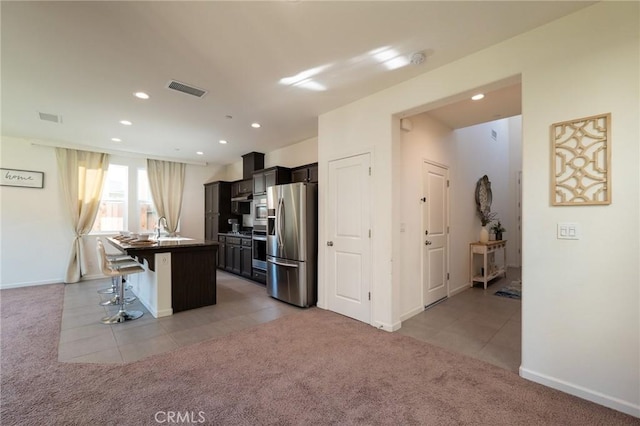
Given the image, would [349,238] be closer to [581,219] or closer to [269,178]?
[581,219]

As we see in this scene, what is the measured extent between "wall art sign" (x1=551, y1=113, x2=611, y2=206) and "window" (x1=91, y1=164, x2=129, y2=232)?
751 centimetres

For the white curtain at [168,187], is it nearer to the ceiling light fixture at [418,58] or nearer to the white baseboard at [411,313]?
the white baseboard at [411,313]

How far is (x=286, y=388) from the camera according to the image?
2039 mm

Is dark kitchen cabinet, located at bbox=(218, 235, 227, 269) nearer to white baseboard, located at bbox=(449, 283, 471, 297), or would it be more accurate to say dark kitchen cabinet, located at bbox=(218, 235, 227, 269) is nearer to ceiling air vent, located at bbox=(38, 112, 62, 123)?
ceiling air vent, located at bbox=(38, 112, 62, 123)

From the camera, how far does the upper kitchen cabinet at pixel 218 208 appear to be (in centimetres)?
674

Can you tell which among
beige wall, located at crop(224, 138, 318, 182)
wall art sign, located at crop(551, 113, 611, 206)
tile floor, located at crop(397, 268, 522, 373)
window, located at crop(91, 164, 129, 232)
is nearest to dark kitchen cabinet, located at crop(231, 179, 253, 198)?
beige wall, located at crop(224, 138, 318, 182)

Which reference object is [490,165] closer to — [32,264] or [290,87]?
[290,87]

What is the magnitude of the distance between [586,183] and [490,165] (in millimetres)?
4527

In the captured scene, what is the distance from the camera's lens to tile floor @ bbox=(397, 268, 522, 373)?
8.49 ft

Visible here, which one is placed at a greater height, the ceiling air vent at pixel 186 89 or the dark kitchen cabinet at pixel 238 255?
the ceiling air vent at pixel 186 89

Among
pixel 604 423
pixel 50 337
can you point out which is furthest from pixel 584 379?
pixel 50 337

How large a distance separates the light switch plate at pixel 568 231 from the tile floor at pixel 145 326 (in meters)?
2.98

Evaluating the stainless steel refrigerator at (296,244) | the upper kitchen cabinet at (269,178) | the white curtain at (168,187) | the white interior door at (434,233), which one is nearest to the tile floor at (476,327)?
the white interior door at (434,233)

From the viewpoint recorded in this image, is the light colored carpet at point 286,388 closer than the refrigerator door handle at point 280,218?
Yes
